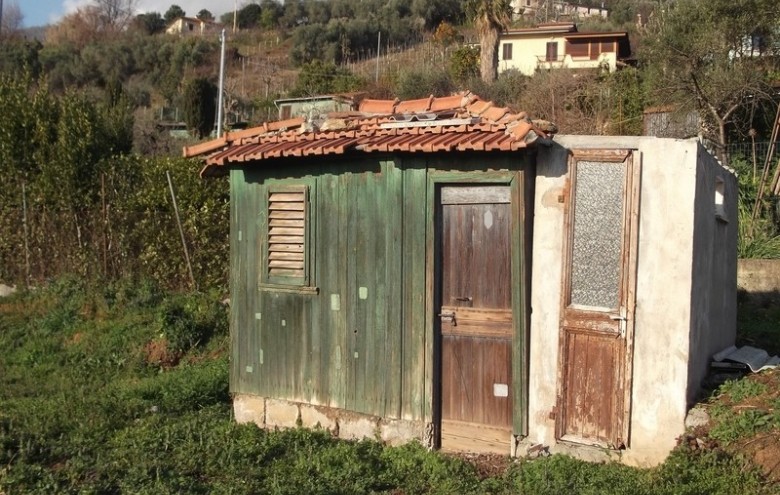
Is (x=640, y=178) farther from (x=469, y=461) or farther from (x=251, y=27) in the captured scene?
(x=251, y=27)

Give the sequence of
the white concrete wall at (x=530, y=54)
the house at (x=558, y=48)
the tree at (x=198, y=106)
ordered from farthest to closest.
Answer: the white concrete wall at (x=530, y=54), the tree at (x=198, y=106), the house at (x=558, y=48)

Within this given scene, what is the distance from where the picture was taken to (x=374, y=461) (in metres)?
6.85

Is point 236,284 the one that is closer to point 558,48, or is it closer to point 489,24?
point 489,24

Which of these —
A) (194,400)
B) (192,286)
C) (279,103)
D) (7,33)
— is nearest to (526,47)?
(279,103)

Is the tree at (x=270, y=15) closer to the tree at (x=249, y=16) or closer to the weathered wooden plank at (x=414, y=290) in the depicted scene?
the tree at (x=249, y=16)

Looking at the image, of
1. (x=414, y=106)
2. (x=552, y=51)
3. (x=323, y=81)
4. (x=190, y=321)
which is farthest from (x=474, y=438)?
(x=552, y=51)

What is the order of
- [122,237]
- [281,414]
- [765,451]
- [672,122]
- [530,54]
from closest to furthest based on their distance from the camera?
[765,451] → [281,414] → [122,237] → [672,122] → [530,54]

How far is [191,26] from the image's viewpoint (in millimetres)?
65000

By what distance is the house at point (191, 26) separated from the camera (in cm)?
6306

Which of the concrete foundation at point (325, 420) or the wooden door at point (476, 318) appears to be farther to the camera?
the concrete foundation at point (325, 420)

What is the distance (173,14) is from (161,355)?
6459 cm

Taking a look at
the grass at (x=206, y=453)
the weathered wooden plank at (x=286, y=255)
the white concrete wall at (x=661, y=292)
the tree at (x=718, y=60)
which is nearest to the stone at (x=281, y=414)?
the grass at (x=206, y=453)

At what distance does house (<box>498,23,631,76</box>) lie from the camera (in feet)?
110

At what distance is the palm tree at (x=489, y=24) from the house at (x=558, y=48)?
434 centimetres
